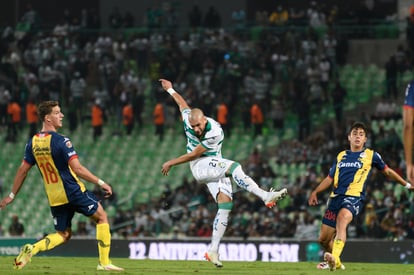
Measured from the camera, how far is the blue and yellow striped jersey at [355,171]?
17.4 metres

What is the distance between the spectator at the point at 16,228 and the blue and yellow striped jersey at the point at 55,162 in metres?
15.9

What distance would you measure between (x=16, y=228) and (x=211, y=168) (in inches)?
623

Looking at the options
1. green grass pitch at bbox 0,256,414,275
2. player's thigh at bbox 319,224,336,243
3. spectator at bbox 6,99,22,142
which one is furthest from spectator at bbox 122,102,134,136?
player's thigh at bbox 319,224,336,243

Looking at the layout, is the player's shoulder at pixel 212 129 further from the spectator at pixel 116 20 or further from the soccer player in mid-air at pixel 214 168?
the spectator at pixel 116 20

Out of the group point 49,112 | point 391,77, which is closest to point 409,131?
point 49,112

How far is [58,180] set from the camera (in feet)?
50.9

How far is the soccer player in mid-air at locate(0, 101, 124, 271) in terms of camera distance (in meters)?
15.3

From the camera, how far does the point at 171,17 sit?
4169 centimetres

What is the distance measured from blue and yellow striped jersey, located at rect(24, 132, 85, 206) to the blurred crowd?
1583 cm

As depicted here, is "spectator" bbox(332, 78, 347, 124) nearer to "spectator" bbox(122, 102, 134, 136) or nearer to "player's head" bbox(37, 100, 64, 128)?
"spectator" bbox(122, 102, 134, 136)

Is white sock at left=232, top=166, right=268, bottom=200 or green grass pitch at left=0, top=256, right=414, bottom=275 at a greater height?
white sock at left=232, top=166, right=268, bottom=200

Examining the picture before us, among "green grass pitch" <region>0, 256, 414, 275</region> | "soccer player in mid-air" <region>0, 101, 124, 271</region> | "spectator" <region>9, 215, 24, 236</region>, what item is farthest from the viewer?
"spectator" <region>9, 215, 24, 236</region>

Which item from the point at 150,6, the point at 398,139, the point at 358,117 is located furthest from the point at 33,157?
the point at 150,6

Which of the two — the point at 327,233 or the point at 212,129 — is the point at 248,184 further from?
the point at 327,233
